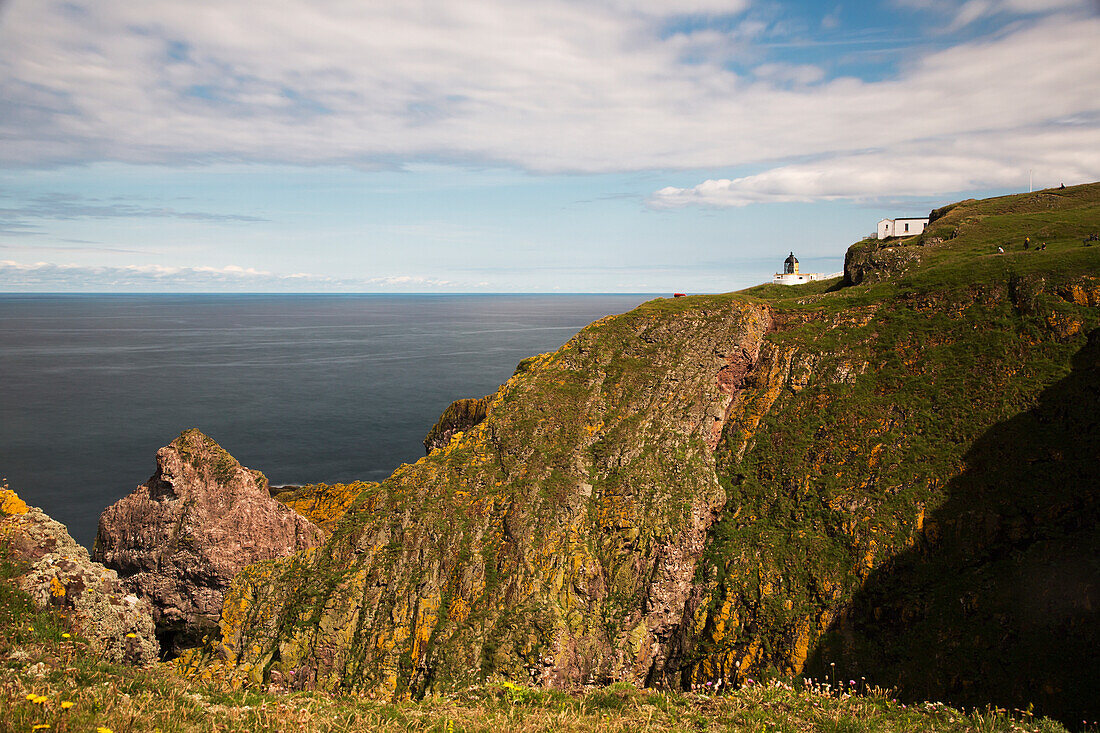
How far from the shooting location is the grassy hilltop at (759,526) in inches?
933

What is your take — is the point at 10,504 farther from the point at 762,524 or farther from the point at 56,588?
the point at 762,524

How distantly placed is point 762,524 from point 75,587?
2862cm

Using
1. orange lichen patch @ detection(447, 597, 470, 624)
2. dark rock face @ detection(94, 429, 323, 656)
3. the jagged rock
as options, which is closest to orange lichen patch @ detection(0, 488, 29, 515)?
the jagged rock

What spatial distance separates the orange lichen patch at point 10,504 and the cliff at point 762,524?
39.0 ft

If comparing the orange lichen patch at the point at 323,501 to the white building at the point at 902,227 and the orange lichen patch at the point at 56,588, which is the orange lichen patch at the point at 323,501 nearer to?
the orange lichen patch at the point at 56,588

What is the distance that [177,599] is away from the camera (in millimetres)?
35719

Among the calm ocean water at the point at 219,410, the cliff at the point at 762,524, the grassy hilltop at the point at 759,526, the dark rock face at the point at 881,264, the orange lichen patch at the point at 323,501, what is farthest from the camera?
the calm ocean water at the point at 219,410

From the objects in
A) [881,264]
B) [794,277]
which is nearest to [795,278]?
[794,277]

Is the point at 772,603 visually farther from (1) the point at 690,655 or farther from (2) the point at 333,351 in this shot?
(2) the point at 333,351

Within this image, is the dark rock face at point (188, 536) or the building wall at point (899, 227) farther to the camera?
the building wall at point (899, 227)

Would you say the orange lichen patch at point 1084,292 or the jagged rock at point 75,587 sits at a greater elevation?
the orange lichen patch at point 1084,292

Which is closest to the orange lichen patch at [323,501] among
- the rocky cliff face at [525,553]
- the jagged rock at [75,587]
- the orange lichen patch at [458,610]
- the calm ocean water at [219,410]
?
the calm ocean water at [219,410]

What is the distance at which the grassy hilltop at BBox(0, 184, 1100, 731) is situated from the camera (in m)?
23.7

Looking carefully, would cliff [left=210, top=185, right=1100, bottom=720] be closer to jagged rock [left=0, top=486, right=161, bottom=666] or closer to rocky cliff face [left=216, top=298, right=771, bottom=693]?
rocky cliff face [left=216, top=298, right=771, bottom=693]
